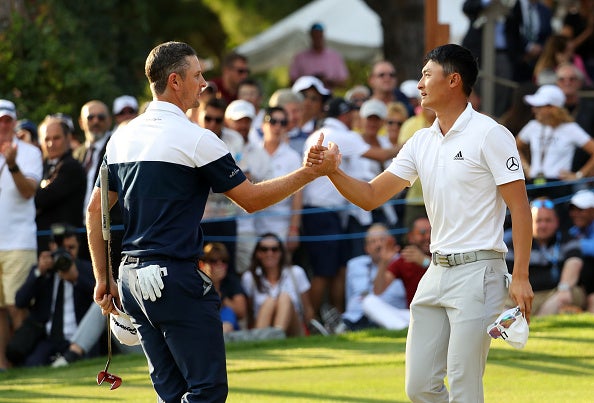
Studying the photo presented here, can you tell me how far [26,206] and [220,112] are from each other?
2094 millimetres

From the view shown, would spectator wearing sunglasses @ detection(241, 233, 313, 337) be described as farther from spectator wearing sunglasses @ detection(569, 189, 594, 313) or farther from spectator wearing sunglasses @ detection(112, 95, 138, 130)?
spectator wearing sunglasses @ detection(569, 189, 594, 313)

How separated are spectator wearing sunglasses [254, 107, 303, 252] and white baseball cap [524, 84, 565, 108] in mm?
2567

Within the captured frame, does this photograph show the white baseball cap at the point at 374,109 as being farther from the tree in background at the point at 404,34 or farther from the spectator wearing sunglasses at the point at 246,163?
the tree in background at the point at 404,34

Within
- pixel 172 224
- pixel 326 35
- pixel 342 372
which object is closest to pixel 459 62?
pixel 172 224

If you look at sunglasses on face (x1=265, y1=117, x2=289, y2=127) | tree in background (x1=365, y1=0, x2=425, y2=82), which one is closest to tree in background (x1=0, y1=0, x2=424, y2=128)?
tree in background (x1=365, y1=0, x2=425, y2=82)

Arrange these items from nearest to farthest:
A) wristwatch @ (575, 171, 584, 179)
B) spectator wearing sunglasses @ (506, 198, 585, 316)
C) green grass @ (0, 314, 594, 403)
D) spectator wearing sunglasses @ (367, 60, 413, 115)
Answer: green grass @ (0, 314, 594, 403) < spectator wearing sunglasses @ (506, 198, 585, 316) < wristwatch @ (575, 171, 584, 179) < spectator wearing sunglasses @ (367, 60, 413, 115)

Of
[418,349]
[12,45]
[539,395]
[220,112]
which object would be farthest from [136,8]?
[418,349]

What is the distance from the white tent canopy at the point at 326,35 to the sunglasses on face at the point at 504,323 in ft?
58.0

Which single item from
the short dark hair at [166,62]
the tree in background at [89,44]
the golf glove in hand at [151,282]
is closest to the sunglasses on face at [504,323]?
the golf glove in hand at [151,282]

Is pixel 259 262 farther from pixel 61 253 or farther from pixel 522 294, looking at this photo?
pixel 522 294

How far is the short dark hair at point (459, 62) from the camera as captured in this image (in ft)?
21.9

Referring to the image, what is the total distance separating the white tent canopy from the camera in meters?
24.0

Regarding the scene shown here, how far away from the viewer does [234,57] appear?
1535 cm

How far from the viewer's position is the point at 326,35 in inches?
940
